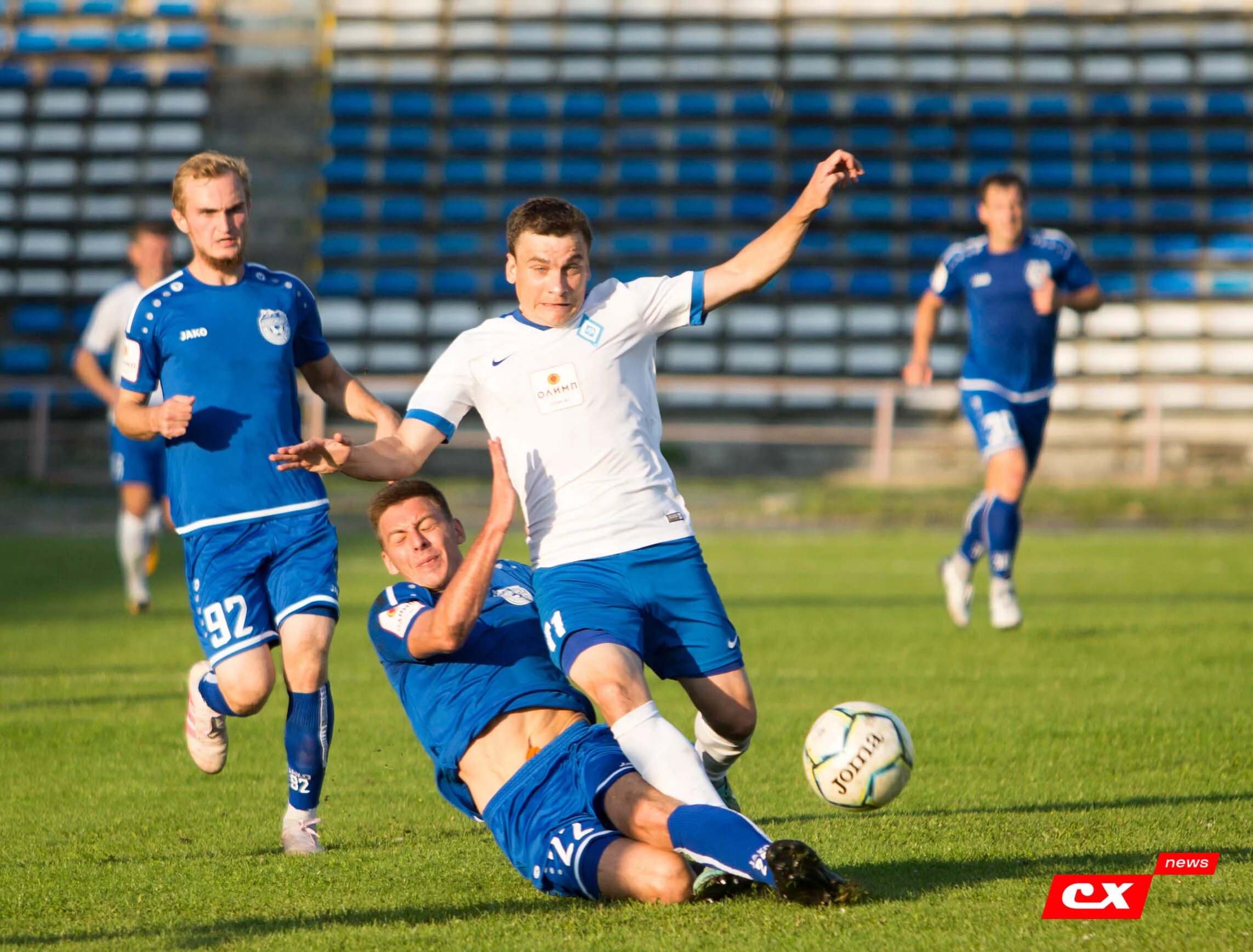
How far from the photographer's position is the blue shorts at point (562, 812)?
3.96 m

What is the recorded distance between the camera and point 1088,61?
26.1 metres

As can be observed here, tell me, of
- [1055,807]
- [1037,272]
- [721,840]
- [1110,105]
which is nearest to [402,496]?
[721,840]

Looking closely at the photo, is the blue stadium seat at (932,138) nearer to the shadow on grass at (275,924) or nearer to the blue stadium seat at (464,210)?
the blue stadium seat at (464,210)

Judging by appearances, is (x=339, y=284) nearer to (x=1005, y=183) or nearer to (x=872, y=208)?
(x=872, y=208)

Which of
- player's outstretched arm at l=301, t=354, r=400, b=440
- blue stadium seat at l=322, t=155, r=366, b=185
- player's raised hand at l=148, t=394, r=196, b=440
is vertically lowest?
player's raised hand at l=148, t=394, r=196, b=440

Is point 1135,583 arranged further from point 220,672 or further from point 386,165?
point 386,165

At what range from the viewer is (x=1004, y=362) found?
9227mm

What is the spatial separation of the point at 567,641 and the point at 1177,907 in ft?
5.74

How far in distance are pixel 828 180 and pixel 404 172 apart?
72.0 ft

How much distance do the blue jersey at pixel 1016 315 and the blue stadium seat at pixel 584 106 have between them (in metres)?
17.4

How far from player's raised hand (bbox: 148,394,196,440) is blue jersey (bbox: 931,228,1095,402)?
5.53 metres

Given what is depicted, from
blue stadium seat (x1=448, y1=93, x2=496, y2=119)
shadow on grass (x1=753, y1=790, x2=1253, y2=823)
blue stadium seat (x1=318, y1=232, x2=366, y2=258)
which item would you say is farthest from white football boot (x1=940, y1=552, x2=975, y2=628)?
blue stadium seat (x1=448, y1=93, x2=496, y2=119)

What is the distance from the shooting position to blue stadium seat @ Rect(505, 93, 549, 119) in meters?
26.1

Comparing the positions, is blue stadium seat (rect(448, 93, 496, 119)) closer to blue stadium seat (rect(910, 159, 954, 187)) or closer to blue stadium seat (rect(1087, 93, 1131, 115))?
blue stadium seat (rect(910, 159, 954, 187))
